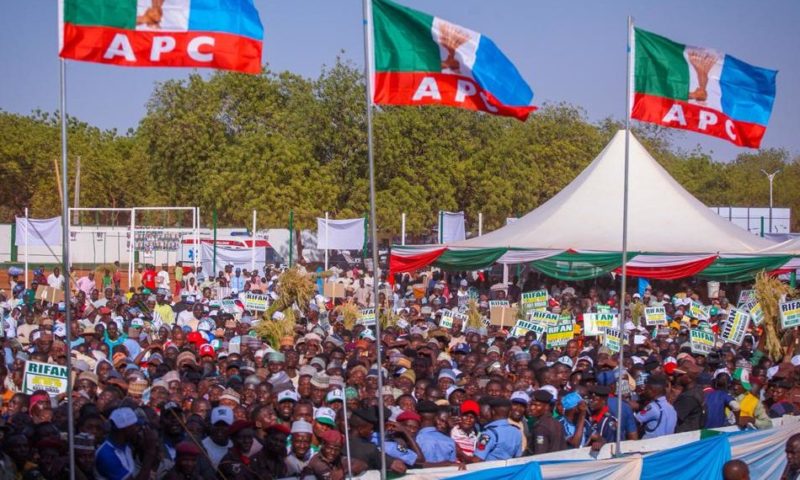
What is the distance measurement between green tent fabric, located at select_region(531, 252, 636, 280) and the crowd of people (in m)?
6.54

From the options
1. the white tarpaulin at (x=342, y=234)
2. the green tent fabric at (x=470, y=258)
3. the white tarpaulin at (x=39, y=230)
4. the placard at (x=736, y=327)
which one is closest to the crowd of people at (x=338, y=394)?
the placard at (x=736, y=327)

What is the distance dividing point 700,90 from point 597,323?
7.49m

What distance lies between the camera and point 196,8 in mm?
8383

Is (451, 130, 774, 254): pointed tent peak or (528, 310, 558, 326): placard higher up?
(451, 130, 774, 254): pointed tent peak

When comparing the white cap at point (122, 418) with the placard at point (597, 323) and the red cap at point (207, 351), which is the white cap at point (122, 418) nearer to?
A: the red cap at point (207, 351)

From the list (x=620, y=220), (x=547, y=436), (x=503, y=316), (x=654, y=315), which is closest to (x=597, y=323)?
(x=654, y=315)

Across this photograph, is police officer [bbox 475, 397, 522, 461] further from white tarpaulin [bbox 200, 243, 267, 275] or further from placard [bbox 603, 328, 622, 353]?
white tarpaulin [bbox 200, 243, 267, 275]

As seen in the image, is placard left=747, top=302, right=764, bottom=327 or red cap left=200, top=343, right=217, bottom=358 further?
placard left=747, top=302, right=764, bottom=327

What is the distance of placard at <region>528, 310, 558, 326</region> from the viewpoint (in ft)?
61.8

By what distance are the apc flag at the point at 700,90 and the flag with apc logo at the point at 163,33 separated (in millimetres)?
4544

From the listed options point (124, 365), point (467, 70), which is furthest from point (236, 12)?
point (124, 365)

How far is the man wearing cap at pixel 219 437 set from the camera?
28.9ft

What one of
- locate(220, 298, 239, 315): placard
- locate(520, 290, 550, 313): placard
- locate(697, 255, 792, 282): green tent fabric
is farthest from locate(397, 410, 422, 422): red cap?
locate(697, 255, 792, 282): green tent fabric

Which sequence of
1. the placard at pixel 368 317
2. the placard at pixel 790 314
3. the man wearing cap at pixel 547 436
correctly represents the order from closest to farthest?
1. the man wearing cap at pixel 547 436
2. the placard at pixel 790 314
3. the placard at pixel 368 317
